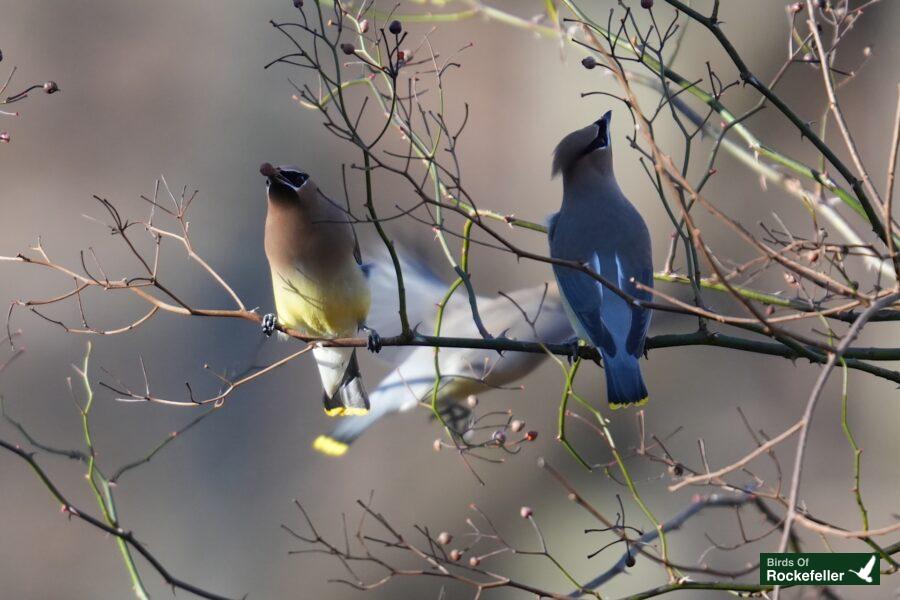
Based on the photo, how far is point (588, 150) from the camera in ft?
8.74

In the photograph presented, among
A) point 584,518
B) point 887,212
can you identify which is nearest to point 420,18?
point 887,212

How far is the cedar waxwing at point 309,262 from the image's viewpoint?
2.65 m

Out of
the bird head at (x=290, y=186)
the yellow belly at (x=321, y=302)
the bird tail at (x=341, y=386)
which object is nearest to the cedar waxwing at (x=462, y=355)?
the bird tail at (x=341, y=386)

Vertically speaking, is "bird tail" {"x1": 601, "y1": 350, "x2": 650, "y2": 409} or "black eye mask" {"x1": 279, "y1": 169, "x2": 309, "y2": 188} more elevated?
"black eye mask" {"x1": 279, "y1": 169, "x2": 309, "y2": 188}

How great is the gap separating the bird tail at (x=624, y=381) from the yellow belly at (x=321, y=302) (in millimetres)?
710

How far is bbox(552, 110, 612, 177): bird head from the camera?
2646 millimetres

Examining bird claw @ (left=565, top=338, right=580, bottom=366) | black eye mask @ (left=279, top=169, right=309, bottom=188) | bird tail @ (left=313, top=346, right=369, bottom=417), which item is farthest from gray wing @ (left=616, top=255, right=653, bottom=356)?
bird tail @ (left=313, top=346, right=369, bottom=417)

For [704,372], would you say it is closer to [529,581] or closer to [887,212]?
[529,581]

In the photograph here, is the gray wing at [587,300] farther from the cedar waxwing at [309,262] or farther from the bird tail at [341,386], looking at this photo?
the bird tail at [341,386]

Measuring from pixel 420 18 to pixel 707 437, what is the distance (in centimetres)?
295

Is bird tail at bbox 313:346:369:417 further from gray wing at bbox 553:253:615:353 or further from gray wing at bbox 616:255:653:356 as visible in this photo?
gray wing at bbox 616:255:653:356

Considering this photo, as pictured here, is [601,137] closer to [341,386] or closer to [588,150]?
[588,150]

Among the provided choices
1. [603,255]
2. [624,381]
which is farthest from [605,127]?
[624,381]

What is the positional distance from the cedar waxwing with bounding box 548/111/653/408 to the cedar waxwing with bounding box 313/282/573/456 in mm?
832
